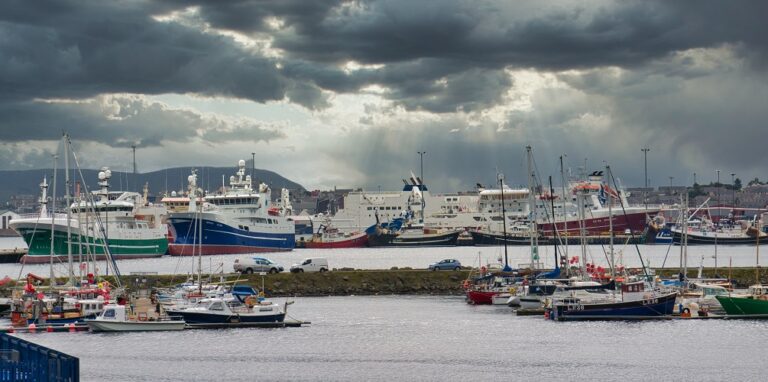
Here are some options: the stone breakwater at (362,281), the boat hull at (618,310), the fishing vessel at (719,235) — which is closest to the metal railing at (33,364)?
the boat hull at (618,310)

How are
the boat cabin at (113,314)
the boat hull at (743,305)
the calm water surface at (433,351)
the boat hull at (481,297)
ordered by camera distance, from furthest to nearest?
the boat hull at (481,297)
the boat hull at (743,305)
the boat cabin at (113,314)
the calm water surface at (433,351)

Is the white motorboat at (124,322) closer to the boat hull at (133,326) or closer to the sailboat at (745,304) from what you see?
the boat hull at (133,326)

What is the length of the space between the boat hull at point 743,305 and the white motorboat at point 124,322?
1136 inches

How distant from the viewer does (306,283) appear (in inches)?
3076

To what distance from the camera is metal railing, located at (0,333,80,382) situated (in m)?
21.1

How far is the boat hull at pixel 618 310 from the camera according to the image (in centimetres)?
5638

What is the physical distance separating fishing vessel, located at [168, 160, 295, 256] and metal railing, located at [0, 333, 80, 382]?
111 meters

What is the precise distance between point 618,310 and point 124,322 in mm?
25664

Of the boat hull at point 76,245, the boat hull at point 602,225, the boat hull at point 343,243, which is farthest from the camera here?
the boat hull at point 343,243

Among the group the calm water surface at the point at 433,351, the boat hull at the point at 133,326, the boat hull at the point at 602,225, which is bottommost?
the calm water surface at the point at 433,351

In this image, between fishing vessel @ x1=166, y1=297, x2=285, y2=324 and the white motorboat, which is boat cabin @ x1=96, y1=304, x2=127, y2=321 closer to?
the white motorboat

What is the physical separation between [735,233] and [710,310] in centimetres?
12897

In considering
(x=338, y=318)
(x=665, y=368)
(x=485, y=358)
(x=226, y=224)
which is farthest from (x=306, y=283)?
(x=226, y=224)

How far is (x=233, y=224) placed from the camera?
5566 inches
